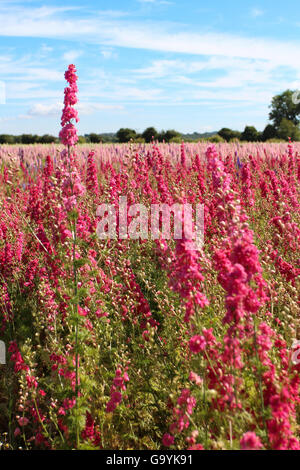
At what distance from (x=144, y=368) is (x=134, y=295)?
0.62 m

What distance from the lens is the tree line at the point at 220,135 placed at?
37.7 metres

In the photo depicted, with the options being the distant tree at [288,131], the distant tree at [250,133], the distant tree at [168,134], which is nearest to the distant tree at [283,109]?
the distant tree at [288,131]

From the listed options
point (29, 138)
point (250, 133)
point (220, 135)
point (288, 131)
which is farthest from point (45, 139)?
point (288, 131)

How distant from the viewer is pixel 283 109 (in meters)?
77.8

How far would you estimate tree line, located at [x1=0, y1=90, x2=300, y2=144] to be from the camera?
1484 inches

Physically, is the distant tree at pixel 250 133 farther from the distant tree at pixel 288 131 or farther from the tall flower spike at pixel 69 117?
the tall flower spike at pixel 69 117

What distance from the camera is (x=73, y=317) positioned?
272 cm

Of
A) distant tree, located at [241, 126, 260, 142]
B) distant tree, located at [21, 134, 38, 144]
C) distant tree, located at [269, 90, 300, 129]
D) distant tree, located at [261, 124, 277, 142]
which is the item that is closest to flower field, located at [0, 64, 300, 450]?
distant tree, located at [21, 134, 38, 144]

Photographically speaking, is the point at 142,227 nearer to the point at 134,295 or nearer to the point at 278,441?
the point at 134,295

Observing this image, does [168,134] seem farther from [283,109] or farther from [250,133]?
[283,109]

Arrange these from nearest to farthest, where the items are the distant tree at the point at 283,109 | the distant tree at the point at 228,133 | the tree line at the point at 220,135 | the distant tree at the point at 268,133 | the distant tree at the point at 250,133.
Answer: the tree line at the point at 220,135 → the distant tree at the point at 228,133 → the distant tree at the point at 250,133 → the distant tree at the point at 268,133 → the distant tree at the point at 283,109

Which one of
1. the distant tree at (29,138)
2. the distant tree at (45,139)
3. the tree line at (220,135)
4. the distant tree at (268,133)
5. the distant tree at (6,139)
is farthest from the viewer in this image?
the distant tree at (268,133)

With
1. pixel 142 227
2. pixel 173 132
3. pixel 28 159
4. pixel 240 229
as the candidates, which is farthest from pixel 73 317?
pixel 173 132
